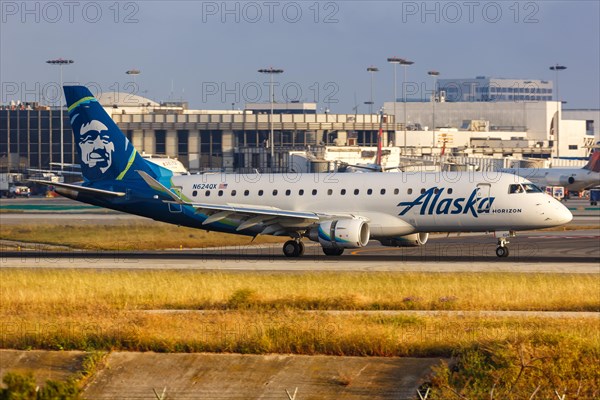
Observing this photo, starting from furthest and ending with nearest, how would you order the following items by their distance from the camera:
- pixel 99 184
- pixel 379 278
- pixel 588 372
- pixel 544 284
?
pixel 99 184 → pixel 379 278 → pixel 544 284 → pixel 588 372

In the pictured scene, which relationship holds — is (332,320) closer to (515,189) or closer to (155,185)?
(155,185)

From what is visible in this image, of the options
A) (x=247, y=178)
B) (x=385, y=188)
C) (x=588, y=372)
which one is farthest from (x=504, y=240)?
(x=588, y=372)

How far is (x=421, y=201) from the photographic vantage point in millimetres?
46438

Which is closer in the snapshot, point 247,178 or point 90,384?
point 90,384

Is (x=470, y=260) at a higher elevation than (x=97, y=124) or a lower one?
lower

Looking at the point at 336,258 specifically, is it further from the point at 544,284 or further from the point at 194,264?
the point at 544,284

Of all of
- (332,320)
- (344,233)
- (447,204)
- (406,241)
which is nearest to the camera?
(332,320)

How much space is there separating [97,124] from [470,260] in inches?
727

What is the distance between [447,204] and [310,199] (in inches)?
255

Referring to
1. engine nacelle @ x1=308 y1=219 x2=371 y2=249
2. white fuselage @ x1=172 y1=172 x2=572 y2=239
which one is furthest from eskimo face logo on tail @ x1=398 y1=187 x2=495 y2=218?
engine nacelle @ x1=308 y1=219 x2=371 y2=249

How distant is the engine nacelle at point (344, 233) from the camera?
4550cm

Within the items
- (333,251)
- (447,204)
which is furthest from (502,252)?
(333,251)

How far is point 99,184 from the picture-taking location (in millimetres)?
50219

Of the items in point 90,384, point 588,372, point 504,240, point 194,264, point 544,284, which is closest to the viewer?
point 588,372
